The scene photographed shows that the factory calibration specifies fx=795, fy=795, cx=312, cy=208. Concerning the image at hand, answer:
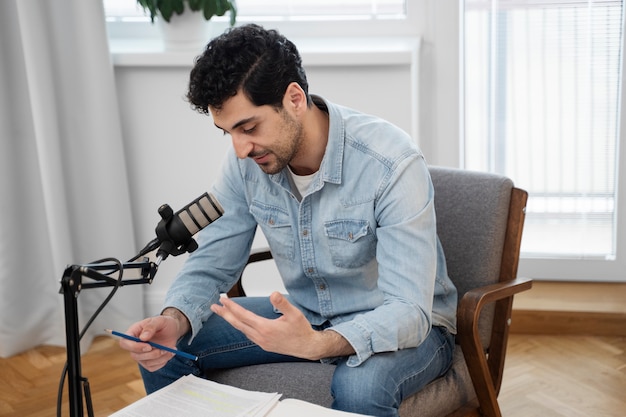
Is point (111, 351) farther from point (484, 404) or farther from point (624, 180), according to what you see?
point (624, 180)

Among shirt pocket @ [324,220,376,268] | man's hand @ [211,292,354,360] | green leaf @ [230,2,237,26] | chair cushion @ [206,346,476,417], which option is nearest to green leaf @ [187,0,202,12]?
green leaf @ [230,2,237,26]

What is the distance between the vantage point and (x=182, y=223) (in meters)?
1.29

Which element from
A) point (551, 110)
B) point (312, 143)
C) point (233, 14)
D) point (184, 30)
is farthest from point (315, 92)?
point (312, 143)

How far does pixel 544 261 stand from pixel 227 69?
191 centimetres

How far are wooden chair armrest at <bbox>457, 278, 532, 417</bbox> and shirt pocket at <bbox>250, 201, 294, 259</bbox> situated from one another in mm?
410

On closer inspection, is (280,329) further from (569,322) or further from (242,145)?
(569,322)

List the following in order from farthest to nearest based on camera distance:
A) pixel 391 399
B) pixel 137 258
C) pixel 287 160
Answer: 1. pixel 287 160
2. pixel 391 399
3. pixel 137 258

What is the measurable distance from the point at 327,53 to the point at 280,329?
163cm

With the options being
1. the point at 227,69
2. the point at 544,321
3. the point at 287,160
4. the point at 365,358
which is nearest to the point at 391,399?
the point at 365,358

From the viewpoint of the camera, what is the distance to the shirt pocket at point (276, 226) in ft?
5.94

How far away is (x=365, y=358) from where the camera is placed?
5.04 ft

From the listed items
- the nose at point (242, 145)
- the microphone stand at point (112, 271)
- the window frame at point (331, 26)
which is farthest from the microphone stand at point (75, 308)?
the window frame at point (331, 26)

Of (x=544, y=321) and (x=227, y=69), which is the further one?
(x=544, y=321)

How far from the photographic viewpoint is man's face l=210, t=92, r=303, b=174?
1.64 m
